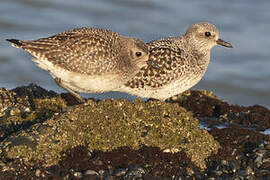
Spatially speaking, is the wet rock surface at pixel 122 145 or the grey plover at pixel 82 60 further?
the grey plover at pixel 82 60

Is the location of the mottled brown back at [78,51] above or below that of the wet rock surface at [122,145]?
above

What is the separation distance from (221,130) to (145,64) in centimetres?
193

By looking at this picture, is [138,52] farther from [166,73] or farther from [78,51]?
[78,51]

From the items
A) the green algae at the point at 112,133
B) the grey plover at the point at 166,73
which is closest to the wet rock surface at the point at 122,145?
the green algae at the point at 112,133

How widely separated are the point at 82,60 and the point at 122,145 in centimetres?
198

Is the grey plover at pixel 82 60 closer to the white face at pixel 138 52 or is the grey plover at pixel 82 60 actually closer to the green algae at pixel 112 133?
the white face at pixel 138 52

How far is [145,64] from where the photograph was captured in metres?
9.31

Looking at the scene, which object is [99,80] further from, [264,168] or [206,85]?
[206,85]

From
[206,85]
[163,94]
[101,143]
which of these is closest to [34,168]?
[101,143]

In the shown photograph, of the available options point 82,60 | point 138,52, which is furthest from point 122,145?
point 138,52

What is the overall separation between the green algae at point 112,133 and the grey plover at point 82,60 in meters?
1.01

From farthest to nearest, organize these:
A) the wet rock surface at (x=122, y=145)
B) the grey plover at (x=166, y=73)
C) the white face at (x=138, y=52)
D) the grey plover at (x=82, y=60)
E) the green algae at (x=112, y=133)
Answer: the grey plover at (x=166, y=73), the white face at (x=138, y=52), the grey plover at (x=82, y=60), the green algae at (x=112, y=133), the wet rock surface at (x=122, y=145)

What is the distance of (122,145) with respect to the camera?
6957mm

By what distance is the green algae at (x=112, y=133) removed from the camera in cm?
664
